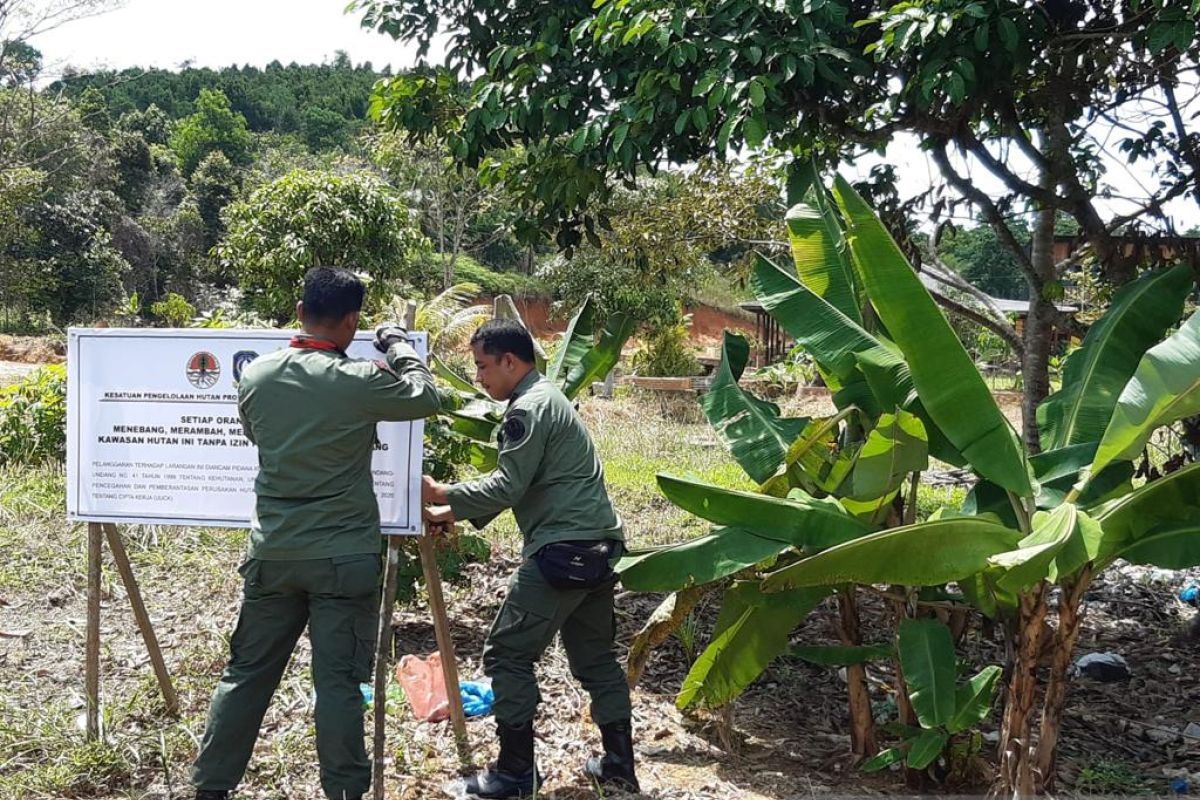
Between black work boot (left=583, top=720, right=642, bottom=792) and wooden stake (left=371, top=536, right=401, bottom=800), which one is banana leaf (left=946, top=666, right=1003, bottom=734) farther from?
wooden stake (left=371, top=536, right=401, bottom=800)

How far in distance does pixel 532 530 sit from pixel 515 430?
42 cm

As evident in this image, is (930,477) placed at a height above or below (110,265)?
below

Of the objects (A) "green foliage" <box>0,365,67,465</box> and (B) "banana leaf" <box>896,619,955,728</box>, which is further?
(A) "green foliage" <box>0,365,67,465</box>

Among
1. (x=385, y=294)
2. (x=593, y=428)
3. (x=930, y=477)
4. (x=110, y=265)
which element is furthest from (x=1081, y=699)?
(x=110, y=265)

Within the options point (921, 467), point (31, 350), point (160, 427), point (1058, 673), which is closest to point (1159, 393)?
point (921, 467)

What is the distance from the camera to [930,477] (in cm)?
1247

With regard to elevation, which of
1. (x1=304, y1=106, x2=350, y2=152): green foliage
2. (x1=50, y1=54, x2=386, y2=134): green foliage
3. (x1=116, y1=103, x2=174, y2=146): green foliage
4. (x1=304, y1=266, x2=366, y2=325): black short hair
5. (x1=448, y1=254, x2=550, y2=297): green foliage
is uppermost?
(x1=50, y1=54, x2=386, y2=134): green foliage

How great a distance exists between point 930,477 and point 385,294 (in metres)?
8.52

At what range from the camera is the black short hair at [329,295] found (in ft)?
12.5

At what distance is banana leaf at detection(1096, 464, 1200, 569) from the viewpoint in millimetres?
3578

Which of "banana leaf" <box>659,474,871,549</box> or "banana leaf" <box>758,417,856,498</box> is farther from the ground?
"banana leaf" <box>758,417,856,498</box>

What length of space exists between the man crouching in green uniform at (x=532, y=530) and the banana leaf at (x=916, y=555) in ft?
2.82

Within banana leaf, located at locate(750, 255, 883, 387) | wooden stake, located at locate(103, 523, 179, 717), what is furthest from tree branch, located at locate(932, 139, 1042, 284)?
wooden stake, located at locate(103, 523, 179, 717)

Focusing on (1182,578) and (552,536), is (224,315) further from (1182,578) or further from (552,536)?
(1182,578)
